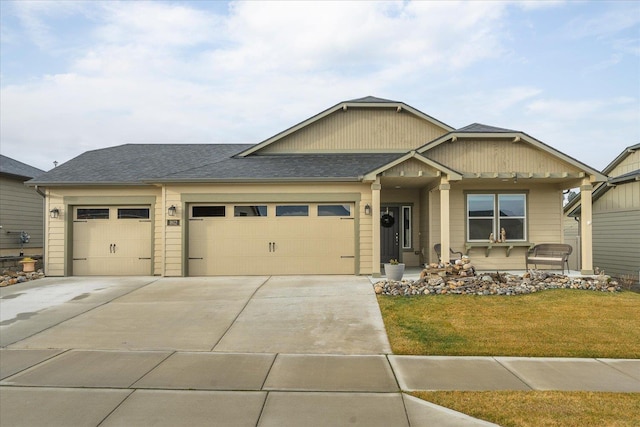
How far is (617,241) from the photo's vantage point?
1673cm

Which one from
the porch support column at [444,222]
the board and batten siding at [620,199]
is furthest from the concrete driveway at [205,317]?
the board and batten siding at [620,199]

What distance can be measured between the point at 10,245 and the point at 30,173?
369 centimetres

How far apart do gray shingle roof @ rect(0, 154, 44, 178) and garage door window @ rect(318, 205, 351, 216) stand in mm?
13210

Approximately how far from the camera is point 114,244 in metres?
13.7

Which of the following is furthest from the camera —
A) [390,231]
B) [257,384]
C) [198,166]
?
[390,231]

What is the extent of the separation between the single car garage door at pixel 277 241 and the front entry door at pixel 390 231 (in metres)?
2.58

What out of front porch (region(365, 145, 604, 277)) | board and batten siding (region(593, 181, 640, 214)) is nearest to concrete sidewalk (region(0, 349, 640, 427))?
front porch (region(365, 145, 604, 277))

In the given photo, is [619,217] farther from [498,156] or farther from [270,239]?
[270,239]

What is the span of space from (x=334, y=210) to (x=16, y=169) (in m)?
14.8

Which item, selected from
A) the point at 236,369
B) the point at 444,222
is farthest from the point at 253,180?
the point at 236,369

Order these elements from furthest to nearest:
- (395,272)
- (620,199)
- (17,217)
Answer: (17,217), (620,199), (395,272)

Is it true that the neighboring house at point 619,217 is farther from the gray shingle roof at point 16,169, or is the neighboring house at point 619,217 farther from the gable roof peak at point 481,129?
the gray shingle roof at point 16,169

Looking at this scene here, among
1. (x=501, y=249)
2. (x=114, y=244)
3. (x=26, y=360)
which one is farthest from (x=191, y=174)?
(x=501, y=249)

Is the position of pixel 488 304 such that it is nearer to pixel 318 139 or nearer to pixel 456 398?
pixel 456 398
